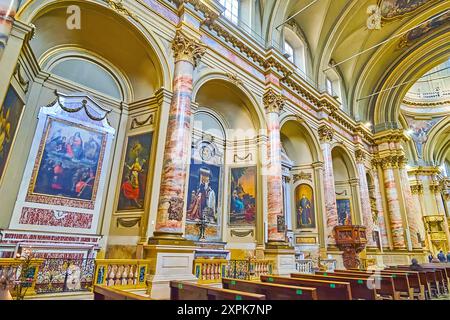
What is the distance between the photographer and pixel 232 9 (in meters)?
10.9

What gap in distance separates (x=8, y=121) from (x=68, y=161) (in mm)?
1728

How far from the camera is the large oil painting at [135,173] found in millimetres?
6797

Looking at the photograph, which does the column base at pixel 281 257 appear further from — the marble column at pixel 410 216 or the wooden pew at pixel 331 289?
the marble column at pixel 410 216

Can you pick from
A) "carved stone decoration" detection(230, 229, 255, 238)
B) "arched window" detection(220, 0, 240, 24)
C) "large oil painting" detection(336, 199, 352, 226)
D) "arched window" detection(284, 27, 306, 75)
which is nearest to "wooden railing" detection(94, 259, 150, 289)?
"carved stone decoration" detection(230, 229, 255, 238)

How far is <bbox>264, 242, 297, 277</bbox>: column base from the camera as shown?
823cm

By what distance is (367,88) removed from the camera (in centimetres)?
1744

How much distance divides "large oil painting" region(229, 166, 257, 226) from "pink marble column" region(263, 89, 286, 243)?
60 centimetres

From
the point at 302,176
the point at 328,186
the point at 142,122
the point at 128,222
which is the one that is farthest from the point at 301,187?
the point at 128,222

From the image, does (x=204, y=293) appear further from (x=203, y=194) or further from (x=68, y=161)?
(x=203, y=194)

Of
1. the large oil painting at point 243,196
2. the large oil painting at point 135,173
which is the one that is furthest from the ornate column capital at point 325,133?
the large oil painting at point 135,173

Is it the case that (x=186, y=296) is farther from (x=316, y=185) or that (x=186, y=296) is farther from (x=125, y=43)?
(x=316, y=185)

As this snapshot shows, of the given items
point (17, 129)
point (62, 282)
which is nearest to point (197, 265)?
point (62, 282)
